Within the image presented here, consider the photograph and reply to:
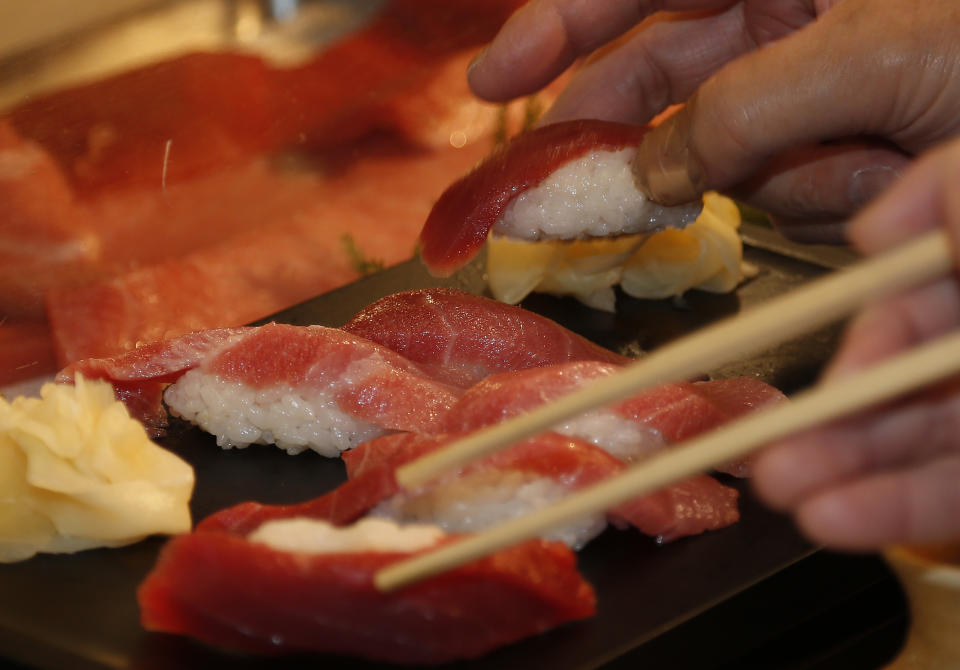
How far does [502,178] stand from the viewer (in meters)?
2.08

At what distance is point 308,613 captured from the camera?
1330mm

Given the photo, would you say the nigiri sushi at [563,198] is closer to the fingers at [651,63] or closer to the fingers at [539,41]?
the fingers at [539,41]

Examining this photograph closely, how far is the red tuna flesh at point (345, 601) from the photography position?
4.33 ft

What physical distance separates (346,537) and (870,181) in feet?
4.45

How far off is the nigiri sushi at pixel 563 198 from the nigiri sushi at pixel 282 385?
327mm

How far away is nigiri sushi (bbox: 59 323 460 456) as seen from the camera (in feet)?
6.05

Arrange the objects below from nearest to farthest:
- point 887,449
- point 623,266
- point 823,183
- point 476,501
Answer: point 887,449 < point 476,501 < point 823,183 < point 623,266

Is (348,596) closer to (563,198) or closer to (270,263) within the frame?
(563,198)

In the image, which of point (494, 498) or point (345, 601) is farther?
point (494, 498)

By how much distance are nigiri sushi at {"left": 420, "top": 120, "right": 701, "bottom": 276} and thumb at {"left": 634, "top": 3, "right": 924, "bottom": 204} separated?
0.25 m

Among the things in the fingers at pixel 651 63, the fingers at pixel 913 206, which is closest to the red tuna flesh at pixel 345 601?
the fingers at pixel 913 206

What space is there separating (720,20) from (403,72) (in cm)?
145

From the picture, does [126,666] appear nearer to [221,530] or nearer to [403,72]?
[221,530]

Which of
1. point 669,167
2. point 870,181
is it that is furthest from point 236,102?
point 870,181
